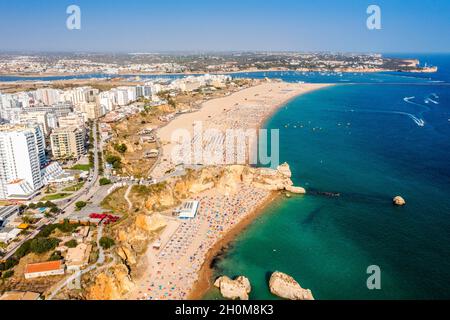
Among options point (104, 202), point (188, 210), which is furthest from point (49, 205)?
point (188, 210)

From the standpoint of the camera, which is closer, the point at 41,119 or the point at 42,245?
the point at 42,245

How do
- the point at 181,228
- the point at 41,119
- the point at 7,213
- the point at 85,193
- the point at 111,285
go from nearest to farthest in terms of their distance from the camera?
1. the point at 111,285
2. the point at 181,228
3. the point at 7,213
4. the point at 85,193
5. the point at 41,119

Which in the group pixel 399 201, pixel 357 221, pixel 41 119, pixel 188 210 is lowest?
pixel 357 221

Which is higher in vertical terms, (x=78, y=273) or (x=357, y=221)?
(x=78, y=273)

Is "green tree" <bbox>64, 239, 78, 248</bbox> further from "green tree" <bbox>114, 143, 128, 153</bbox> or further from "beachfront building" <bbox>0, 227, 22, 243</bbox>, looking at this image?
"green tree" <bbox>114, 143, 128, 153</bbox>

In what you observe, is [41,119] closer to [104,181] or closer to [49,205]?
[104,181]

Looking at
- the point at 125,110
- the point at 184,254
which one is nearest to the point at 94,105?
the point at 125,110

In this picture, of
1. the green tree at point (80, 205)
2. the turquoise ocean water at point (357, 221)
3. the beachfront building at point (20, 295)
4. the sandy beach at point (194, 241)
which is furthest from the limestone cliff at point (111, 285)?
the green tree at point (80, 205)

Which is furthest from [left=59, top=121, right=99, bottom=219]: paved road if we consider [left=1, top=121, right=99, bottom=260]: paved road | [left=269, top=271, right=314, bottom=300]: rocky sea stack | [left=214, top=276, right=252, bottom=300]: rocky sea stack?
[left=269, top=271, right=314, bottom=300]: rocky sea stack

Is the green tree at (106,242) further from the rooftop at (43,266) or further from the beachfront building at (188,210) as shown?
the beachfront building at (188,210)
